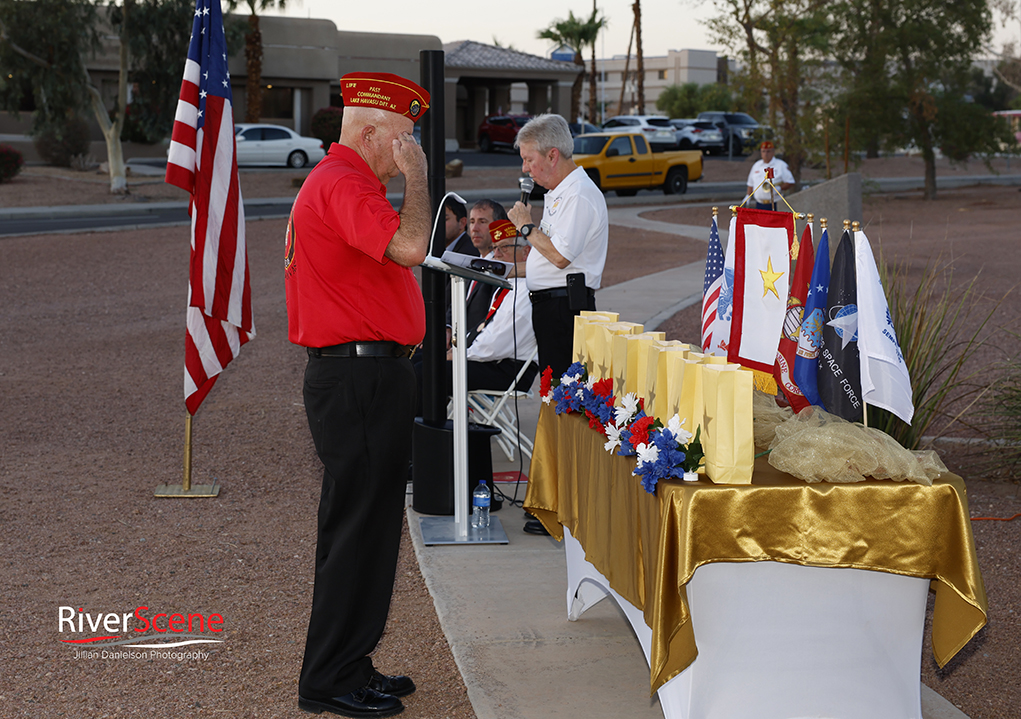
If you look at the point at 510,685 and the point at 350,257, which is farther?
the point at 510,685


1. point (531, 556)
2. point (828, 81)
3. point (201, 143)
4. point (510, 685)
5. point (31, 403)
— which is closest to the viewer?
point (510, 685)

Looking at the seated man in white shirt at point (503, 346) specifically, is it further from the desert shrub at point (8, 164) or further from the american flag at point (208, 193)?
the desert shrub at point (8, 164)

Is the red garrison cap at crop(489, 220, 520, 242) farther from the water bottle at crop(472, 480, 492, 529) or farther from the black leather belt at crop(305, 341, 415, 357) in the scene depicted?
the black leather belt at crop(305, 341, 415, 357)

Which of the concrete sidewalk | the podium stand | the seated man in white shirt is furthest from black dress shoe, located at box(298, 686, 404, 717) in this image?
the seated man in white shirt

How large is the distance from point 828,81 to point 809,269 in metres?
25.9

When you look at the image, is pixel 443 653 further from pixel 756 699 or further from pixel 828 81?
pixel 828 81

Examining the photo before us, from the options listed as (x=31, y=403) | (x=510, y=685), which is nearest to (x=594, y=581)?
(x=510, y=685)

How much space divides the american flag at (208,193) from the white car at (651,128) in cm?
3725

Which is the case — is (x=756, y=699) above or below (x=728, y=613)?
below

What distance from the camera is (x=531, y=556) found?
205 inches

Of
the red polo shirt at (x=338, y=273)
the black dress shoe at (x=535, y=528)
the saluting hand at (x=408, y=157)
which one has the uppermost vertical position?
the saluting hand at (x=408, y=157)

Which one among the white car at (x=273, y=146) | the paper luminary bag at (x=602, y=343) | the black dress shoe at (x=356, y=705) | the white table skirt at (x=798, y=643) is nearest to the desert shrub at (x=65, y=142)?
the white car at (x=273, y=146)

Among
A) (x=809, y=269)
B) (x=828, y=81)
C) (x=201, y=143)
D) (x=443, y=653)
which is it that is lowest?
(x=443, y=653)

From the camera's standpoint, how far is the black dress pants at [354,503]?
11.7 ft
